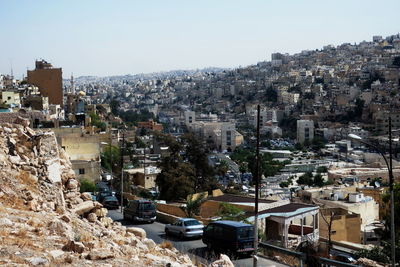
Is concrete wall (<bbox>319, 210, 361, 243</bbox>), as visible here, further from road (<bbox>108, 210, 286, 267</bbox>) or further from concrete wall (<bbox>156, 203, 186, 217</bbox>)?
road (<bbox>108, 210, 286, 267</bbox>)

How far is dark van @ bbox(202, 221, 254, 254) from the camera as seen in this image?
11.4 metres

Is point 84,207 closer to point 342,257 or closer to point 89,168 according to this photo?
point 342,257

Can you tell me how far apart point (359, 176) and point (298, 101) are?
8090 centimetres

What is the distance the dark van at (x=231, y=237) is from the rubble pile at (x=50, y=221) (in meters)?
1.89

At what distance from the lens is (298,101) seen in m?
132

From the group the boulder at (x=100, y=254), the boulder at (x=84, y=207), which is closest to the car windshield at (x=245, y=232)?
the boulder at (x=84, y=207)

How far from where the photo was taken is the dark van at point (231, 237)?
1143 cm

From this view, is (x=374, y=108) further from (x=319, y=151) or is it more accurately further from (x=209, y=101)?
(x=209, y=101)

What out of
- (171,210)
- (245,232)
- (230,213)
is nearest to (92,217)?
(245,232)

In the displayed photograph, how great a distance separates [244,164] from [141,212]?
49920 mm

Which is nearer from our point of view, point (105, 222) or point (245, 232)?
point (105, 222)

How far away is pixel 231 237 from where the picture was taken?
37.9 feet

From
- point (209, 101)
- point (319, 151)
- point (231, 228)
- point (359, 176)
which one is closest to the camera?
point (231, 228)

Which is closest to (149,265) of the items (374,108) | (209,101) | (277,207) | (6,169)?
(6,169)
